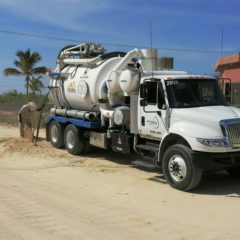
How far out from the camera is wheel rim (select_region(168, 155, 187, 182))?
10.4m

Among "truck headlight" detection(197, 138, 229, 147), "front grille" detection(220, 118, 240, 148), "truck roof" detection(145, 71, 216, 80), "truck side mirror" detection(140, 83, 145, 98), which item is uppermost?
"truck roof" detection(145, 71, 216, 80)

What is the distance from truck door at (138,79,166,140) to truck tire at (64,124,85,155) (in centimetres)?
365

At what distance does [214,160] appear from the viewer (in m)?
10.2

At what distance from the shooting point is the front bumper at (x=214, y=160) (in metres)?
10.1

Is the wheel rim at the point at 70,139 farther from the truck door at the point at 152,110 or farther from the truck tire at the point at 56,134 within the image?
the truck door at the point at 152,110

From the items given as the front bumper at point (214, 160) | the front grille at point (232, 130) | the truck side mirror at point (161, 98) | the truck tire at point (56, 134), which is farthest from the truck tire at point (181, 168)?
the truck tire at point (56, 134)

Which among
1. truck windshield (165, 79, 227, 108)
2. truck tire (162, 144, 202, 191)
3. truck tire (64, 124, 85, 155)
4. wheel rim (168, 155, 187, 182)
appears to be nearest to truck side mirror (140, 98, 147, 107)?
truck windshield (165, 79, 227, 108)

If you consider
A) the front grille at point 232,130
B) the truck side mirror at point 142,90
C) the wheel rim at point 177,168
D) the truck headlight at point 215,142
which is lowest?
the wheel rim at point 177,168

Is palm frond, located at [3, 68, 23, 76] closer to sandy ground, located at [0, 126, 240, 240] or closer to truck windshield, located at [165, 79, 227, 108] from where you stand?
sandy ground, located at [0, 126, 240, 240]

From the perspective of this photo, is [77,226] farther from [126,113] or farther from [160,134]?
[126,113]

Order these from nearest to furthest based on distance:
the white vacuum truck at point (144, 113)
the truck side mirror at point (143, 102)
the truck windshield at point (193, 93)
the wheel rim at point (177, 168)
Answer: the white vacuum truck at point (144, 113)
the wheel rim at point (177, 168)
the truck windshield at point (193, 93)
the truck side mirror at point (143, 102)

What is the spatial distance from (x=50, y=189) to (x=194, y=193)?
2.99 metres

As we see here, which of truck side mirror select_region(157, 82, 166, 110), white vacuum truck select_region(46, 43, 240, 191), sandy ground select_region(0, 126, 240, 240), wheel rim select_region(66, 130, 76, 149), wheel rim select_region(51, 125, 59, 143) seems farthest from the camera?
wheel rim select_region(51, 125, 59, 143)

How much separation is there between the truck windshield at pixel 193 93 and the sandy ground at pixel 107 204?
5.87 ft
